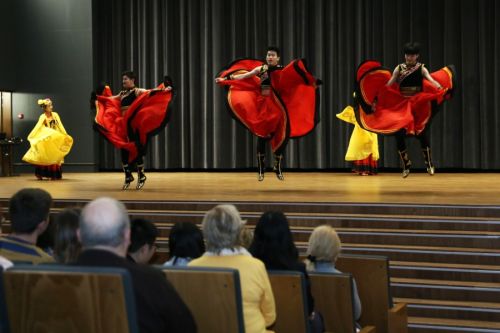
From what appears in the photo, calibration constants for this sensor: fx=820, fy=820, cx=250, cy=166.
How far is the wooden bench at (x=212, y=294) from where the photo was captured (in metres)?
3.01

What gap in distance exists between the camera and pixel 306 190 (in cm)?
914

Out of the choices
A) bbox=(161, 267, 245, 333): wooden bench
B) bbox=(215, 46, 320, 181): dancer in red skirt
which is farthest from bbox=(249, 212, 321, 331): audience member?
bbox=(215, 46, 320, 181): dancer in red skirt

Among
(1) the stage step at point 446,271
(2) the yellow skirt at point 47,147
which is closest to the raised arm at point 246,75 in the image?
(1) the stage step at point 446,271

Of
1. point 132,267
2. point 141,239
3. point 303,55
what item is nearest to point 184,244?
point 141,239

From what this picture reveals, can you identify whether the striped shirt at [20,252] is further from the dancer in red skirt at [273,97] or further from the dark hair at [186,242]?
the dancer in red skirt at [273,97]

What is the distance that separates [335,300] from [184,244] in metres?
0.78

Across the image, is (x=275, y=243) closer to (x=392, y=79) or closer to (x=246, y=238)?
(x=246, y=238)

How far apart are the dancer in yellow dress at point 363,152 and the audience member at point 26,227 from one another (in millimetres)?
9197

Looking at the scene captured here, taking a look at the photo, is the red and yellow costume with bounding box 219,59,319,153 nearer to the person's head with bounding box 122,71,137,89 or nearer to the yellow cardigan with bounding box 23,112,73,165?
the person's head with bounding box 122,71,137,89

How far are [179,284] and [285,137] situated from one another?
21.5 ft

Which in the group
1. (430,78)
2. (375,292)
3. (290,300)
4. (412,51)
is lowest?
(375,292)

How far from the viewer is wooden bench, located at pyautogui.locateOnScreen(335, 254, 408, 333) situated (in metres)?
4.36

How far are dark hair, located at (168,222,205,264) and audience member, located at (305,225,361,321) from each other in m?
0.60

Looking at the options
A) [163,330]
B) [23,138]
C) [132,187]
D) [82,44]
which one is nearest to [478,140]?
[132,187]
